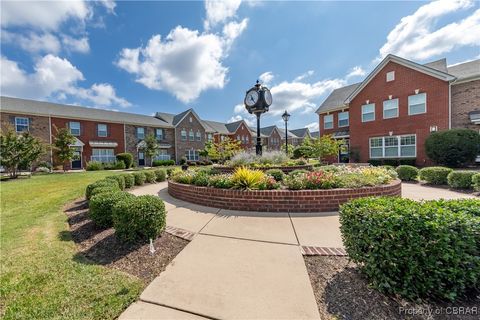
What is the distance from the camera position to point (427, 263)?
1.95 metres

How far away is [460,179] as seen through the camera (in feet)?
24.9

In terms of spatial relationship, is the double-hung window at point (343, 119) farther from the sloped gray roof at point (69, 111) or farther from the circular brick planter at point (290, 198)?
the sloped gray roof at point (69, 111)

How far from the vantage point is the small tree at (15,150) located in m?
13.5

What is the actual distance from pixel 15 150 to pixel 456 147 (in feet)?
95.4

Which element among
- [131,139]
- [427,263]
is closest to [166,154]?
[131,139]

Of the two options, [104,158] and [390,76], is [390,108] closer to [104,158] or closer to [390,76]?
[390,76]

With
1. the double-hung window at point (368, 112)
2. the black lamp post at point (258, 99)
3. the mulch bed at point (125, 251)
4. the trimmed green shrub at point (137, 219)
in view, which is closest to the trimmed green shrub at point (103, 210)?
the mulch bed at point (125, 251)

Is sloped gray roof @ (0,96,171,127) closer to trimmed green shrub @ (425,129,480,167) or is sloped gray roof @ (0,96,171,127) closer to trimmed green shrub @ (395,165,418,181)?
trimmed green shrub @ (395,165,418,181)

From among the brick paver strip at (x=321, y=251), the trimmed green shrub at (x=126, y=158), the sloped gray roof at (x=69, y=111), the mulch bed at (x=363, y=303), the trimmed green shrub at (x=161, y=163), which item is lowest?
the mulch bed at (x=363, y=303)

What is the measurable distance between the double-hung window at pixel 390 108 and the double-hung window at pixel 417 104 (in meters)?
0.94

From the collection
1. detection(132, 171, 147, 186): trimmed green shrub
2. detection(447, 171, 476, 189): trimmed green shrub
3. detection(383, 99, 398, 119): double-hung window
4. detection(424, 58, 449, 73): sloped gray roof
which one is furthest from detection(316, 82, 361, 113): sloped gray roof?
detection(132, 171, 147, 186): trimmed green shrub

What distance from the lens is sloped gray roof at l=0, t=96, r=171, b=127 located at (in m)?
20.4

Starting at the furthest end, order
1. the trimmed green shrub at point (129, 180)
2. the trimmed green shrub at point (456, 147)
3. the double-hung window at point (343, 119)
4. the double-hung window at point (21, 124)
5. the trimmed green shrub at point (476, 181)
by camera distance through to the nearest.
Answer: the double-hung window at point (343, 119)
the double-hung window at point (21, 124)
the trimmed green shrub at point (456, 147)
the trimmed green shrub at point (129, 180)
the trimmed green shrub at point (476, 181)

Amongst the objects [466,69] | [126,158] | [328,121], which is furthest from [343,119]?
[126,158]
